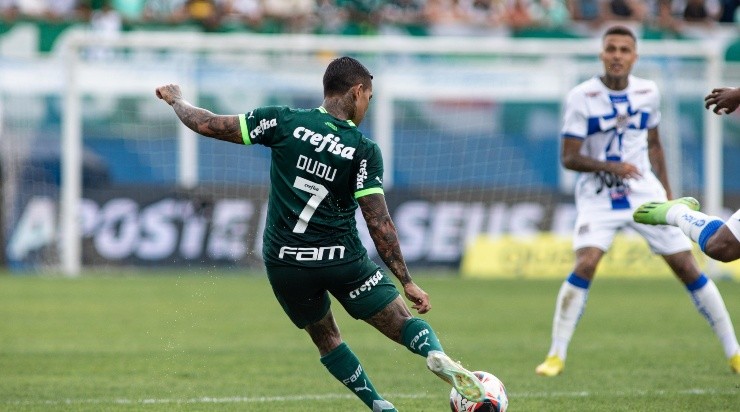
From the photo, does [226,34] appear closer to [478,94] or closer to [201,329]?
[478,94]

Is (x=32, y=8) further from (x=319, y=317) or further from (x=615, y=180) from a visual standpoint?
(x=319, y=317)

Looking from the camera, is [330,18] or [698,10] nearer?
[330,18]

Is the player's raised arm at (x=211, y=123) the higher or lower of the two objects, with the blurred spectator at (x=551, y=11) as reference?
higher

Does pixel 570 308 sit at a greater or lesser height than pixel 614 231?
lesser

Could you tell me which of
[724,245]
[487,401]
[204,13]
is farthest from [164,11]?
[487,401]

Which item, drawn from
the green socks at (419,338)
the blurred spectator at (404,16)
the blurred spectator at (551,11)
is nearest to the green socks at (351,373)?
the green socks at (419,338)

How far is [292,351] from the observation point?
A: 11867mm

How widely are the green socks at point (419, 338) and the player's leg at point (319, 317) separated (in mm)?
513

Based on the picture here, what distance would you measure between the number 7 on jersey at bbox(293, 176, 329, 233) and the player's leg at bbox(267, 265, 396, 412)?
0.95 ft

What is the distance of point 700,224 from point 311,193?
259cm

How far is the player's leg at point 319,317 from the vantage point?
23.7 ft

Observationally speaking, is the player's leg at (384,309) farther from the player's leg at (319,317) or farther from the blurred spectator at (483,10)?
the blurred spectator at (483,10)

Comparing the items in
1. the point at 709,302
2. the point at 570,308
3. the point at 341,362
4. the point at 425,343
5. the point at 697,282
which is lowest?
the point at 570,308

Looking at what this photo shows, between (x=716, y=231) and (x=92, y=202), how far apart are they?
48.3 feet
